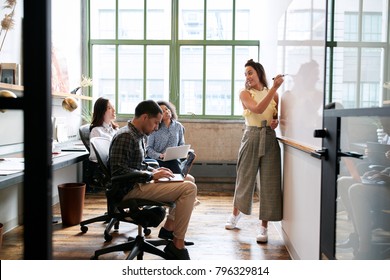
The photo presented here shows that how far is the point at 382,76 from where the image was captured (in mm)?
1407

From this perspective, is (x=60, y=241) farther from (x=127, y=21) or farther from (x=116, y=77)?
(x=127, y=21)

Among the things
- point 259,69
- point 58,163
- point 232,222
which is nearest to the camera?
point 58,163

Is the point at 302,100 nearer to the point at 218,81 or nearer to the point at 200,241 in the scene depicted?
the point at 200,241

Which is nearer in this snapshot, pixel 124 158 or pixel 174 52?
pixel 124 158

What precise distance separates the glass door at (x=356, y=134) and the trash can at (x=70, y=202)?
253 cm

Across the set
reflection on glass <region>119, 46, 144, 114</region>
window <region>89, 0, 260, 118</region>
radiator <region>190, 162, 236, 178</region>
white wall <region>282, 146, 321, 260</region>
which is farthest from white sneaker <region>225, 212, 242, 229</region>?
reflection on glass <region>119, 46, 144, 114</region>

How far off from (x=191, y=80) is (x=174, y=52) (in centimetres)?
52

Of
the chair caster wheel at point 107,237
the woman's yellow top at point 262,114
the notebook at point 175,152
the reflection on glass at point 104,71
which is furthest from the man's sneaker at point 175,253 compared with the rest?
the reflection on glass at point 104,71

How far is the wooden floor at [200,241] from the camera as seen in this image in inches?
114

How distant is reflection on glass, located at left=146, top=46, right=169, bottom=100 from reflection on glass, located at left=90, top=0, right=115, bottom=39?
27.5 inches

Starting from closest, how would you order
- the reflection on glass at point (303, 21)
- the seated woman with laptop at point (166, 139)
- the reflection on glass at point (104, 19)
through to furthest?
the reflection on glass at point (303, 21), the seated woman with laptop at point (166, 139), the reflection on glass at point (104, 19)

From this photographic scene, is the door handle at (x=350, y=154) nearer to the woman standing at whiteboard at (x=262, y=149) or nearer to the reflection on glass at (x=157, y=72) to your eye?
the woman standing at whiteboard at (x=262, y=149)

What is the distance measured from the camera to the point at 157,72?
606cm

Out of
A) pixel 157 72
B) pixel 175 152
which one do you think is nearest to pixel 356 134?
pixel 175 152
